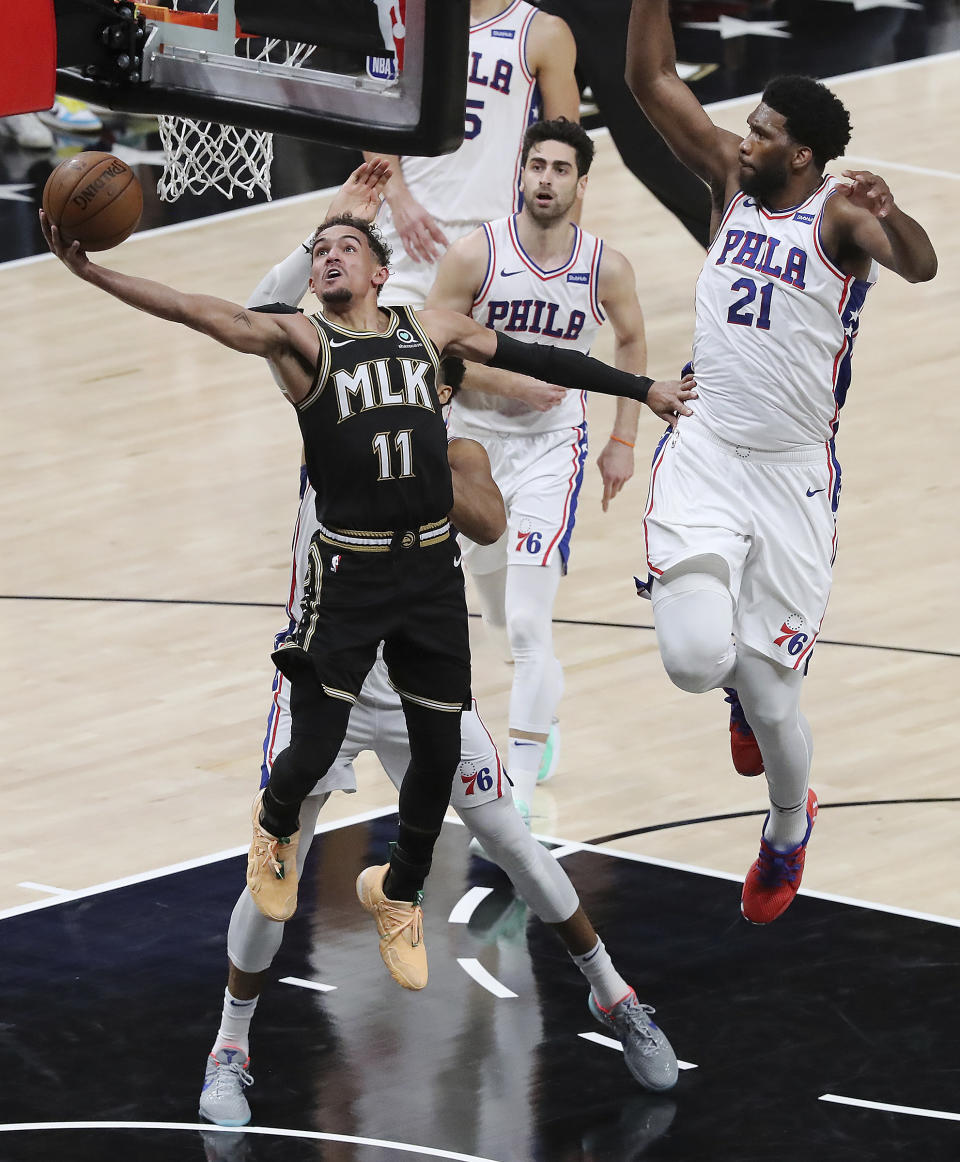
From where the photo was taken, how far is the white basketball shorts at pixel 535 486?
852cm

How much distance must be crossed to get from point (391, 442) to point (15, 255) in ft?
31.6

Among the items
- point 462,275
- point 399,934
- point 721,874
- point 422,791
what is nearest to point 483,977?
point 399,934

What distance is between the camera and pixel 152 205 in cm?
1623

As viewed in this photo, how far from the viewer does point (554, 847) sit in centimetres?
840

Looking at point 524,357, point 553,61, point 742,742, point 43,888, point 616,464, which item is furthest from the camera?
point 553,61

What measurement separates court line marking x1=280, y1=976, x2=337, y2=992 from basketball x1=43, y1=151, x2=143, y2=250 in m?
2.28

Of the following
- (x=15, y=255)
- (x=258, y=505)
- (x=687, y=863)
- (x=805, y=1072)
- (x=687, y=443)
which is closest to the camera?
(x=805, y=1072)

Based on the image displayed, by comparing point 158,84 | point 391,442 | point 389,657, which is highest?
point 158,84

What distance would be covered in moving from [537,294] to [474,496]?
213cm

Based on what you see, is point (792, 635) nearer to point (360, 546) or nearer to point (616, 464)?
point (360, 546)

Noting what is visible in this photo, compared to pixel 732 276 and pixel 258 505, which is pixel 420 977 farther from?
pixel 258 505

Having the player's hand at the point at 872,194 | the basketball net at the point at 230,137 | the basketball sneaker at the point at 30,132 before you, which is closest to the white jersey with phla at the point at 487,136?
the basketball net at the point at 230,137

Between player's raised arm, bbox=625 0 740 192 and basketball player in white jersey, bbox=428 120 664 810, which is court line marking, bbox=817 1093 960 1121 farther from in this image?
player's raised arm, bbox=625 0 740 192

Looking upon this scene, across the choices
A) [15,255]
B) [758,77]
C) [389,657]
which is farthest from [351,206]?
[758,77]
